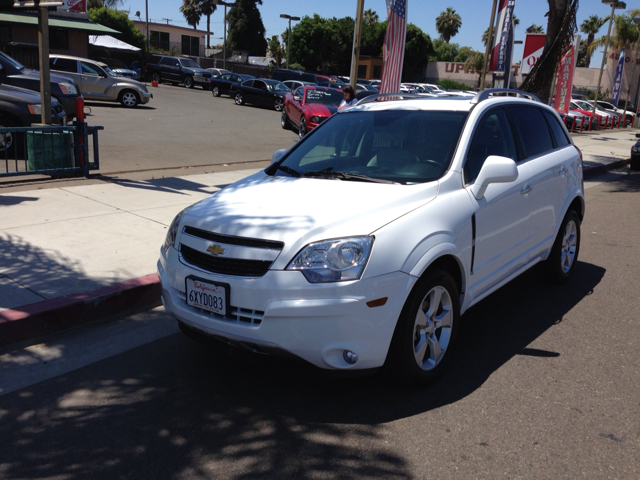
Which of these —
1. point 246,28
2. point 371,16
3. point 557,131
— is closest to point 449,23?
point 371,16

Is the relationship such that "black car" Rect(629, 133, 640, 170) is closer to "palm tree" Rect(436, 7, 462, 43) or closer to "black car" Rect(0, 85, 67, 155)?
"black car" Rect(0, 85, 67, 155)

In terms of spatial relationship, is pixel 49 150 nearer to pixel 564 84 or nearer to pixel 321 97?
pixel 321 97

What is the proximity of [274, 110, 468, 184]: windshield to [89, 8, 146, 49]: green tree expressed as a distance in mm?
52526

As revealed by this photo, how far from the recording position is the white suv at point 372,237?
3.24m

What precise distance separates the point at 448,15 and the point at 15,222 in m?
97.9

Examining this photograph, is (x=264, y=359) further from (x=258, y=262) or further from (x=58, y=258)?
(x=58, y=258)

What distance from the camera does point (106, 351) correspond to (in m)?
4.32

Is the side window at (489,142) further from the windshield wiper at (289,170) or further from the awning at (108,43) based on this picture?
the awning at (108,43)

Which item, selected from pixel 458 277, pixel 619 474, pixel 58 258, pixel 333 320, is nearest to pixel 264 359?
pixel 333 320

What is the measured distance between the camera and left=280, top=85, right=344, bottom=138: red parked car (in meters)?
17.5

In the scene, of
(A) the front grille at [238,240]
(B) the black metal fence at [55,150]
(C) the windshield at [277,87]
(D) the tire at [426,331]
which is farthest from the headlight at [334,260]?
(C) the windshield at [277,87]

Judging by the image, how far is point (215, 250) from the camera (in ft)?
11.4

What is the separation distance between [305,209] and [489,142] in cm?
178

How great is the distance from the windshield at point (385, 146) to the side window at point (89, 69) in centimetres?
2038
